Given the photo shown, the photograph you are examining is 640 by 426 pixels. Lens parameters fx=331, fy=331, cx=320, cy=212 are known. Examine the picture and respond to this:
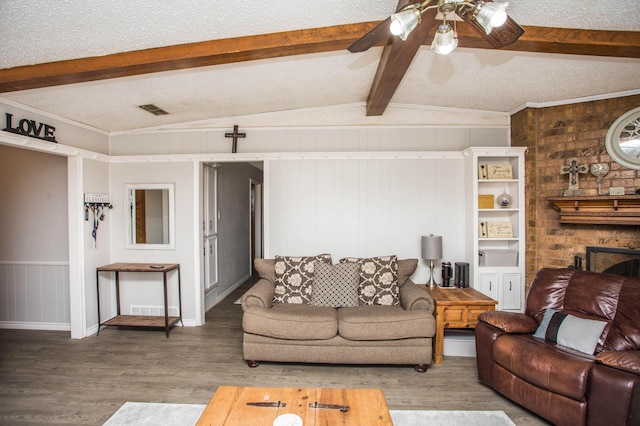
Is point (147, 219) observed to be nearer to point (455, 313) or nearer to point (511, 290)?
point (455, 313)

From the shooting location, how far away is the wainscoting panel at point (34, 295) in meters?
4.00

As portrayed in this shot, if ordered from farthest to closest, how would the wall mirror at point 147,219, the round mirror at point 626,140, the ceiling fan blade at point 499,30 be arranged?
1. the wall mirror at point 147,219
2. the round mirror at point 626,140
3. the ceiling fan blade at point 499,30

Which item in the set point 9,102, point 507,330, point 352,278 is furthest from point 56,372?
point 507,330

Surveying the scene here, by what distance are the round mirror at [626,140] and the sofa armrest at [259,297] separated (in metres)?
3.66

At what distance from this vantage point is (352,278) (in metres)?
3.44

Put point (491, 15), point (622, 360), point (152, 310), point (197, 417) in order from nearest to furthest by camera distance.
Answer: point (491, 15) → point (622, 360) → point (197, 417) → point (152, 310)

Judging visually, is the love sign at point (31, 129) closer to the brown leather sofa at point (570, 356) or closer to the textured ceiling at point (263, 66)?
the textured ceiling at point (263, 66)

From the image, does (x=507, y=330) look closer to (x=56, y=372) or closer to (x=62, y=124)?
(x=56, y=372)

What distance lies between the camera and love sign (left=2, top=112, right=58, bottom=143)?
300cm

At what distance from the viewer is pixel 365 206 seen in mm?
4086

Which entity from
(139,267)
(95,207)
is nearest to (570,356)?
(139,267)

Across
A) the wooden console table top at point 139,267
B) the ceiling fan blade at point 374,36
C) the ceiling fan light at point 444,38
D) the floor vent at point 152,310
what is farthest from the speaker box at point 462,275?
the floor vent at point 152,310

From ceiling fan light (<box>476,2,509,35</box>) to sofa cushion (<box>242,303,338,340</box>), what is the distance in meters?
2.44

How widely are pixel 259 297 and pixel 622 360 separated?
2648 mm
